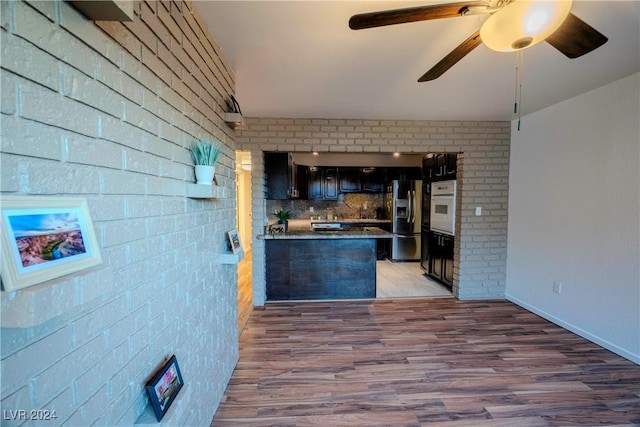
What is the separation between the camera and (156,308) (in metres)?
1.06

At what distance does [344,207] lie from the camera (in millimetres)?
6695

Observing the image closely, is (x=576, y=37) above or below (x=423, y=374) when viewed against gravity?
above

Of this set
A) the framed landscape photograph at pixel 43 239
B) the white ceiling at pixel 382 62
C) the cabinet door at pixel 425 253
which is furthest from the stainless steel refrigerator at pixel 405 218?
the framed landscape photograph at pixel 43 239

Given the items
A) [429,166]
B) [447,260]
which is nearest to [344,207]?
[429,166]

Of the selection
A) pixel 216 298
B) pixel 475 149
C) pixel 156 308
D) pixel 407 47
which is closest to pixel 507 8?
pixel 407 47

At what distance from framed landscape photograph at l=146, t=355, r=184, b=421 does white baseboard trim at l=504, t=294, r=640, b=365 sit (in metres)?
3.49

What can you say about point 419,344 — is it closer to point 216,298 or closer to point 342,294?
point 342,294

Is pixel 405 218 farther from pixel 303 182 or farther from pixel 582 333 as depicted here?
pixel 582 333

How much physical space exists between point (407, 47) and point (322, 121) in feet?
5.72

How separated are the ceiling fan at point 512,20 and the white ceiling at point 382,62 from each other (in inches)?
13.6

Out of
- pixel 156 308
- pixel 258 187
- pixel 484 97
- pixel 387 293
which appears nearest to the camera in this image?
pixel 156 308

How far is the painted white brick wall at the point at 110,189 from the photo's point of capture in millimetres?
542

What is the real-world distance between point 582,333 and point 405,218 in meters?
3.40

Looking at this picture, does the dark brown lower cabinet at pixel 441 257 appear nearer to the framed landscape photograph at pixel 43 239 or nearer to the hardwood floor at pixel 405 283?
the hardwood floor at pixel 405 283
